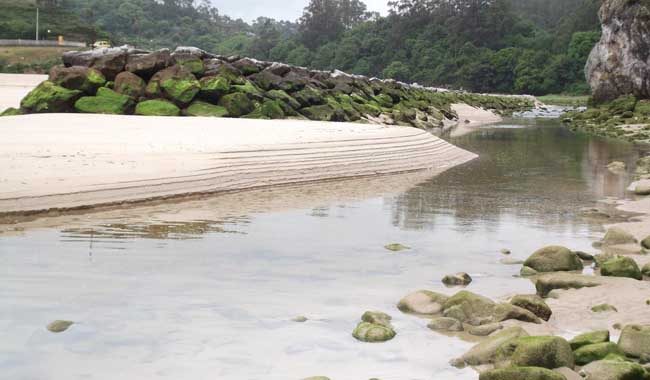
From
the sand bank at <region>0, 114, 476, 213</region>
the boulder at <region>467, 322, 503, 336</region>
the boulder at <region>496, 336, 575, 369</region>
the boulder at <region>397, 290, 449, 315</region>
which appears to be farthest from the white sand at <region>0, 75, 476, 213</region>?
the boulder at <region>496, 336, 575, 369</region>

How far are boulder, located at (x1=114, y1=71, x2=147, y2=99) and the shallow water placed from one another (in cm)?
1118

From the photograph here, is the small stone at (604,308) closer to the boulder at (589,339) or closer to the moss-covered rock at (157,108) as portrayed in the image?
the boulder at (589,339)

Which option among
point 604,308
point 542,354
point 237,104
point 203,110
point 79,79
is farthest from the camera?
point 237,104

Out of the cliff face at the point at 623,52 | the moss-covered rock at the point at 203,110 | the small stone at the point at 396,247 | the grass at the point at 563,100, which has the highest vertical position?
the cliff face at the point at 623,52

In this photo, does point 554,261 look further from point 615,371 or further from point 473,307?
point 615,371

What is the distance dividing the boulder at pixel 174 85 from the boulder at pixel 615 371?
63.0 feet

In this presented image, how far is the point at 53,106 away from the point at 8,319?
653 inches

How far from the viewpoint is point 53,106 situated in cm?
2092

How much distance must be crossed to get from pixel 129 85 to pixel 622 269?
18.2m

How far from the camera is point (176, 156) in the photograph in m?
12.2

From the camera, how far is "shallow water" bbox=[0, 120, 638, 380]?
4832 mm

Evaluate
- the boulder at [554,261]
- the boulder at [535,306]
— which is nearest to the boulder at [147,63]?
the boulder at [554,261]

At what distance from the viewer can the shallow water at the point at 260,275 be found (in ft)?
15.9

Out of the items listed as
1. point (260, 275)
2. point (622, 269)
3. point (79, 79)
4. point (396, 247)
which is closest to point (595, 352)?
point (622, 269)
